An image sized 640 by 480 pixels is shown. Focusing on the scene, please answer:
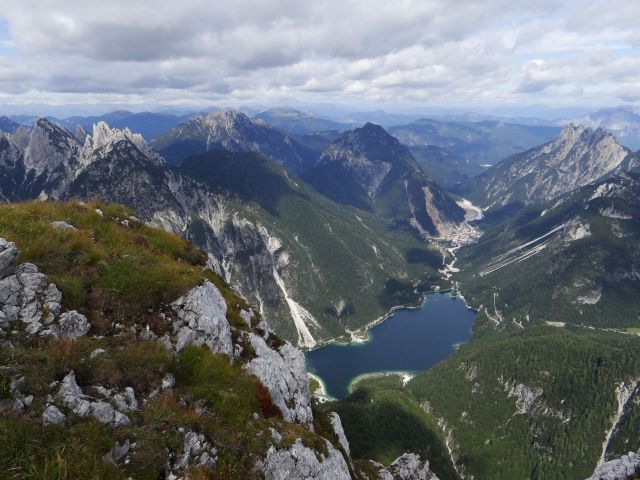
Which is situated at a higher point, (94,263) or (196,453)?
(94,263)

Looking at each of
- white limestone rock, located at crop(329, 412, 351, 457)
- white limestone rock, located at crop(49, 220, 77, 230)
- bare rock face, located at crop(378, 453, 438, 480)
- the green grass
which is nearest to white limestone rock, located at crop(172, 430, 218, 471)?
the green grass

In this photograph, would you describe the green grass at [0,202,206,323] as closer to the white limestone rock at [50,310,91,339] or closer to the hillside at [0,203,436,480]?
the hillside at [0,203,436,480]

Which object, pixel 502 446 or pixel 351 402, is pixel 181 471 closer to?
pixel 351 402

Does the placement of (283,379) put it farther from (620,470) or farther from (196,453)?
(620,470)

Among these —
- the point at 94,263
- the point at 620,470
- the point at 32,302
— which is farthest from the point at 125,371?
the point at 620,470

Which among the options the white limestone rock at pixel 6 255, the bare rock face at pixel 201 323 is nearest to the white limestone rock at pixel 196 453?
the bare rock face at pixel 201 323

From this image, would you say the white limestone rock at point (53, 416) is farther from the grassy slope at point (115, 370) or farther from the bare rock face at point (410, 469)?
the bare rock face at point (410, 469)
